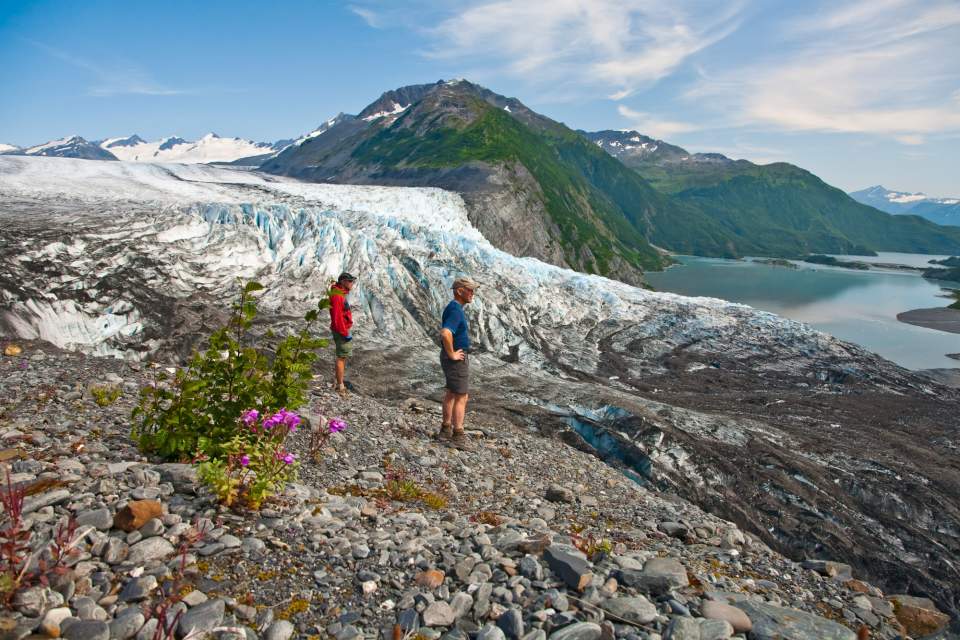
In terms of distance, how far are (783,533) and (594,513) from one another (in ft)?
22.1

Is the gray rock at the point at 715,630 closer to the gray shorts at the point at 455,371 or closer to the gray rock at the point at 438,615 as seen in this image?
the gray rock at the point at 438,615

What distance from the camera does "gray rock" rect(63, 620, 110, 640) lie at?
3008 millimetres

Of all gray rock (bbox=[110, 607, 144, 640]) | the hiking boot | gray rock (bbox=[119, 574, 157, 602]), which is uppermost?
gray rock (bbox=[110, 607, 144, 640])

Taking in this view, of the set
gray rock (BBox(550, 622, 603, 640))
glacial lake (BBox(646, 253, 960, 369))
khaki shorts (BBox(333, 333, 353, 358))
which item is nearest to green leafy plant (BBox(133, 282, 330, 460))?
gray rock (BBox(550, 622, 603, 640))

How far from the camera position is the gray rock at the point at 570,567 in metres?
4.29

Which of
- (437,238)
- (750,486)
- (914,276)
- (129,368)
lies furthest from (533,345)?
(914,276)

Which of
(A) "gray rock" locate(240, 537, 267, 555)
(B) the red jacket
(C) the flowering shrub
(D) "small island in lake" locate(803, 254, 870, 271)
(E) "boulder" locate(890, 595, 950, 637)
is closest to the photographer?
(A) "gray rock" locate(240, 537, 267, 555)

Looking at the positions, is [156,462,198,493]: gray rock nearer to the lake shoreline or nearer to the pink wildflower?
the pink wildflower

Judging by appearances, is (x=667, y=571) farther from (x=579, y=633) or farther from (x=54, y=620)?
(x=54, y=620)

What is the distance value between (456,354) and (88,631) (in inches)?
250

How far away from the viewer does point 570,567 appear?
4398mm

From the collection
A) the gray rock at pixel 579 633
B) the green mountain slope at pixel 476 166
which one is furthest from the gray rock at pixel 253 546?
the green mountain slope at pixel 476 166

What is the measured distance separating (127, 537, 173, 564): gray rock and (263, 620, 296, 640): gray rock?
1.14 meters

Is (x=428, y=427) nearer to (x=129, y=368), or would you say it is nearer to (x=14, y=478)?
(x=129, y=368)
